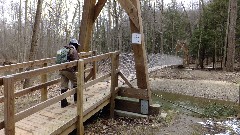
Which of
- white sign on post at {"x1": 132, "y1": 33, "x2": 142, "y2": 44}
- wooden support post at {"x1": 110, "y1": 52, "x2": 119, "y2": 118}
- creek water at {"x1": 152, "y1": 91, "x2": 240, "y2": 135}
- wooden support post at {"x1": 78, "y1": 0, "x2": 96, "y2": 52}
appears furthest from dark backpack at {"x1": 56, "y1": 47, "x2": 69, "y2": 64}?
creek water at {"x1": 152, "y1": 91, "x2": 240, "y2": 135}

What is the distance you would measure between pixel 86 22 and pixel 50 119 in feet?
14.3

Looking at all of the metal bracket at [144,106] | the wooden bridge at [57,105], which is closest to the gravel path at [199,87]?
the metal bracket at [144,106]

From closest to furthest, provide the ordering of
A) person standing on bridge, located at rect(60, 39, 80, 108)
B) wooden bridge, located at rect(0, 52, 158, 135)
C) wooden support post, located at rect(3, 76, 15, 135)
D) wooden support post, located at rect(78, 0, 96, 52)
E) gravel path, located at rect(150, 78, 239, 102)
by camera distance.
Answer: wooden support post, located at rect(3, 76, 15, 135) < wooden bridge, located at rect(0, 52, 158, 135) < person standing on bridge, located at rect(60, 39, 80, 108) < wooden support post, located at rect(78, 0, 96, 52) < gravel path, located at rect(150, 78, 239, 102)

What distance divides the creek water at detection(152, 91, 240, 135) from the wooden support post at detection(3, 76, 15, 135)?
5.39 m

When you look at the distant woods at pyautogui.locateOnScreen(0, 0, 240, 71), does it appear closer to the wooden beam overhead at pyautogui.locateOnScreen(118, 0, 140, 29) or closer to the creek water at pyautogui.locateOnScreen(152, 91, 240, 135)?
the creek water at pyautogui.locateOnScreen(152, 91, 240, 135)

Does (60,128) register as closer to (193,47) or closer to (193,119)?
(193,119)

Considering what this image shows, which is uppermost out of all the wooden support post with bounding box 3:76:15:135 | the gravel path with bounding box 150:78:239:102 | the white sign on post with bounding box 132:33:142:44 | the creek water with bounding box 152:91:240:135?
the white sign on post with bounding box 132:33:142:44

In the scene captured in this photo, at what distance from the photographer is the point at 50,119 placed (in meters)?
6.07

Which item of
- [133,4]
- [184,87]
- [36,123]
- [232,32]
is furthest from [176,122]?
[232,32]

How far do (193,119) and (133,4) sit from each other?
4197 millimetres

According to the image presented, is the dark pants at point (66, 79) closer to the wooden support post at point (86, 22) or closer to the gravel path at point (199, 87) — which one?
the wooden support post at point (86, 22)

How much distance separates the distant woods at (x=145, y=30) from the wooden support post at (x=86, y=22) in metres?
13.9

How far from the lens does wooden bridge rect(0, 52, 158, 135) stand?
4.25 m

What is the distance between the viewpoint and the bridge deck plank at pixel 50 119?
17.5ft
